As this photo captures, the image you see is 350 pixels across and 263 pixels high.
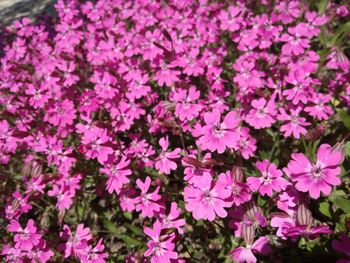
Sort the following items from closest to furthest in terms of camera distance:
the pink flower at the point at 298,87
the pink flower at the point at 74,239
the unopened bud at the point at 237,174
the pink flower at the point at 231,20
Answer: the unopened bud at the point at 237,174
the pink flower at the point at 74,239
the pink flower at the point at 298,87
the pink flower at the point at 231,20

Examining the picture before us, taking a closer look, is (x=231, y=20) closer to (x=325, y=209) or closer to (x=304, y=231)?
(x=325, y=209)

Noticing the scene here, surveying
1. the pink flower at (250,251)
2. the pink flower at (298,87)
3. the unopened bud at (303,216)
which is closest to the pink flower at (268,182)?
the unopened bud at (303,216)

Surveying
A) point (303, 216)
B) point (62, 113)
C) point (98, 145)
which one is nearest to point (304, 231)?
point (303, 216)

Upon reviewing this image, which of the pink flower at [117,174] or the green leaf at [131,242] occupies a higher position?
the pink flower at [117,174]

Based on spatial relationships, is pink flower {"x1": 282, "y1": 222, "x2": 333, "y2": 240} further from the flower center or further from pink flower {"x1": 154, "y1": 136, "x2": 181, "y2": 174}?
pink flower {"x1": 154, "y1": 136, "x2": 181, "y2": 174}

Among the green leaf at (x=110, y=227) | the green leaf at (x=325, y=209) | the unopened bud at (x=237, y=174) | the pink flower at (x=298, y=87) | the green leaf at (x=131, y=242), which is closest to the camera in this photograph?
the unopened bud at (x=237, y=174)

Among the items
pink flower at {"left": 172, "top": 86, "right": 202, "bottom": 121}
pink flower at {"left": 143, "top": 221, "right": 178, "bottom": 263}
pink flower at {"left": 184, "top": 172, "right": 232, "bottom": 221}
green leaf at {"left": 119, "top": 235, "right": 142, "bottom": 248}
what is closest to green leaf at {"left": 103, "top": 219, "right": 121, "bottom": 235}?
green leaf at {"left": 119, "top": 235, "right": 142, "bottom": 248}

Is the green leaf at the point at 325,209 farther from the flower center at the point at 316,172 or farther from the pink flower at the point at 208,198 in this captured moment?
the pink flower at the point at 208,198

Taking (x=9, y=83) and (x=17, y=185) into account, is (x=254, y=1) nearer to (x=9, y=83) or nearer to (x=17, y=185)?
(x=9, y=83)
